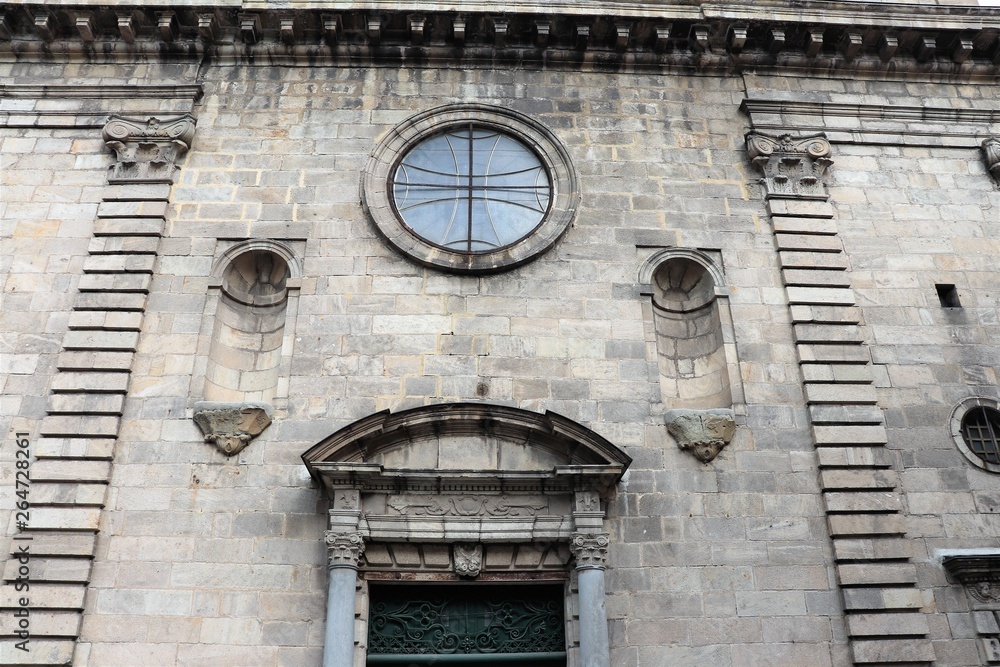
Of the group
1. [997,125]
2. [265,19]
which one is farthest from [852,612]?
[265,19]

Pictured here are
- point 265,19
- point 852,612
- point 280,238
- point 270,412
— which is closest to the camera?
point 852,612

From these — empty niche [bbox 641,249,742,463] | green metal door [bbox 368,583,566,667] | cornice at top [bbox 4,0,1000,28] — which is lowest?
green metal door [bbox 368,583,566,667]

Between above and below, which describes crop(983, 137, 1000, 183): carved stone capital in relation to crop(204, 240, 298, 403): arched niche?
above

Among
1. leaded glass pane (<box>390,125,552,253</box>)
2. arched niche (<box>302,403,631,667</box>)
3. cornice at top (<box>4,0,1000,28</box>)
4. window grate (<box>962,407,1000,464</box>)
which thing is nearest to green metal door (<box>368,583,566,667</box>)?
arched niche (<box>302,403,631,667</box>)

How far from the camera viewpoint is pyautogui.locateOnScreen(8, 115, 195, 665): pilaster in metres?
8.46

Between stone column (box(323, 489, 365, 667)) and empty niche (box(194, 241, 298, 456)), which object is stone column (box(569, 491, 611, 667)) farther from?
empty niche (box(194, 241, 298, 456))

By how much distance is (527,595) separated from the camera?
29.7 ft

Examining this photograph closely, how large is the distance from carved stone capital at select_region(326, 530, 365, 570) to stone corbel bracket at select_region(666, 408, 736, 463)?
11.7 ft

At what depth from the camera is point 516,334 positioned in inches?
390

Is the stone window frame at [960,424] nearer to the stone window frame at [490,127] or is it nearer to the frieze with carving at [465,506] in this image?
the frieze with carving at [465,506]

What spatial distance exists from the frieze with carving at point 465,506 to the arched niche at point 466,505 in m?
0.01

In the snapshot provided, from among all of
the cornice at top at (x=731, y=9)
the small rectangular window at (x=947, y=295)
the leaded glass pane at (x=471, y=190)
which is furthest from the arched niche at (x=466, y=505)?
the cornice at top at (x=731, y=9)

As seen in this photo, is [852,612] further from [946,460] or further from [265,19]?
[265,19]

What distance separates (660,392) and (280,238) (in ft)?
16.0
